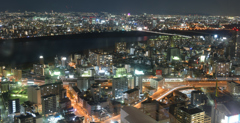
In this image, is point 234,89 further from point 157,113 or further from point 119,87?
point 157,113

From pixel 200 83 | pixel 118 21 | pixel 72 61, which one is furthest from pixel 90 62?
pixel 118 21

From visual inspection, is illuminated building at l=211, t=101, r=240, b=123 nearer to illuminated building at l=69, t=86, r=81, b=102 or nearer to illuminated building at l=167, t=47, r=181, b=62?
illuminated building at l=69, t=86, r=81, b=102

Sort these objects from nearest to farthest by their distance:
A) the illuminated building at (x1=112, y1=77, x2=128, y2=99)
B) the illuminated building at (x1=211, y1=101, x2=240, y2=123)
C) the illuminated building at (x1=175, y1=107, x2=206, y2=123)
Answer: the illuminated building at (x1=211, y1=101, x2=240, y2=123) → the illuminated building at (x1=175, y1=107, x2=206, y2=123) → the illuminated building at (x1=112, y1=77, x2=128, y2=99)

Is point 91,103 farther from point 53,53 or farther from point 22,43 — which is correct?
point 22,43

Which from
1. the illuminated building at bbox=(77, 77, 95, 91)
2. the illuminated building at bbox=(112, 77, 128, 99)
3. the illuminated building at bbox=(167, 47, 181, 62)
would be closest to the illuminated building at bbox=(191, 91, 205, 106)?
the illuminated building at bbox=(112, 77, 128, 99)

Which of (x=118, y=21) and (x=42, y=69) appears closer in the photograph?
(x=42, y=69)

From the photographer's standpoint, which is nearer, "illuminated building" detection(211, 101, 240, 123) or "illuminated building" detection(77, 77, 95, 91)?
"illuminated building" detection(211, 101, 240, 123)
